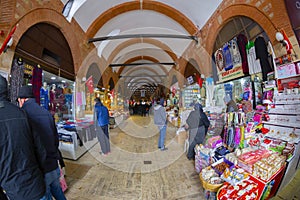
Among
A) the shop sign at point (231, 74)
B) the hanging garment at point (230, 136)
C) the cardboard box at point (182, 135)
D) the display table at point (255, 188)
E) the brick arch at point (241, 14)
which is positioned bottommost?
the cardboard box at point (182, 135)

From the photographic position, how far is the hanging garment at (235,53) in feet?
12.6

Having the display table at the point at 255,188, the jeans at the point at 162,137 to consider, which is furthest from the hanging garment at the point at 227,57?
the display table at the point at 255,188

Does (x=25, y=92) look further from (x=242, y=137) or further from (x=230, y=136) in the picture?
(x=230, y=136)

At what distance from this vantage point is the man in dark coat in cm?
117


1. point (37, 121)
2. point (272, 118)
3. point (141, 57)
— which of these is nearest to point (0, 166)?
point (37, 121)

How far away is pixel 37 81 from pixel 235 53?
5.01 m

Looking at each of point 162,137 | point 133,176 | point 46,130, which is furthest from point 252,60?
point 46,130

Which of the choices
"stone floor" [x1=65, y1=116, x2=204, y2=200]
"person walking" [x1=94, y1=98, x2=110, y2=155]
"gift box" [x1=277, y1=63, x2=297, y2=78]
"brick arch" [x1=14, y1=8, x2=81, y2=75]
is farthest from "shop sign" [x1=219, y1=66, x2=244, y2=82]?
"brick arch" [x1=14, y1=8, x2=81, y2=75]

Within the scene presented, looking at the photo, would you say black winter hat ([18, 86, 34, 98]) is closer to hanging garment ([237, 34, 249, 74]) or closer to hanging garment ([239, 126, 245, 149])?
hanging garment ([239, 126, 245, 149])

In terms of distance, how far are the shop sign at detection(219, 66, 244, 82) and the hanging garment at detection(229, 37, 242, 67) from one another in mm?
125

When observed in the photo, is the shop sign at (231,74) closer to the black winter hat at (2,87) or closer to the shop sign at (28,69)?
the black winter hat at (2,87)

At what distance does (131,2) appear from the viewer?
5930 mm

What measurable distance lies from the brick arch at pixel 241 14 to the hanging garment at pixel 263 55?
0.70 feet

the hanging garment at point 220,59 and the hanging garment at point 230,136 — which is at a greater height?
the hanging garment at point 220,59
